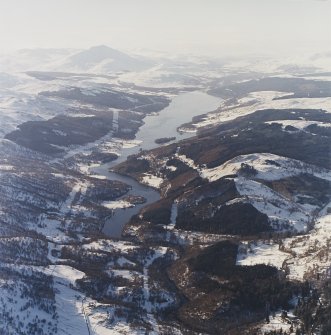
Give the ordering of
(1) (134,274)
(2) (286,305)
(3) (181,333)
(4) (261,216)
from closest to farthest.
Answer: (3) (181,333)
(2) (286,305)
(1) (134,274)
(4) (261,216)

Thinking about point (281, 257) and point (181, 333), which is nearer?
point (181, 333)

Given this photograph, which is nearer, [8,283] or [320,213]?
[8,283]

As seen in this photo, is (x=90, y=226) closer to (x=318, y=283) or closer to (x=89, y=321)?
(x=89, y=321)

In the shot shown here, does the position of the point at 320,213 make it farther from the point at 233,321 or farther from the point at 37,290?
the point at 37,290

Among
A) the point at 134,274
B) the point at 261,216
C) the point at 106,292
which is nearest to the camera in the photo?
the point at 106,292

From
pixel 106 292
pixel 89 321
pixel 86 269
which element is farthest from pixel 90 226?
pixel 89 321

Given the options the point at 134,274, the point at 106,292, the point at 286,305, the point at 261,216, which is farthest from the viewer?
the point at 261,216

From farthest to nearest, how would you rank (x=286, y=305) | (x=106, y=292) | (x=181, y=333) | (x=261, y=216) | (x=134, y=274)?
(x=261, y=216), (x=134, y=274), (x=106, y=292), (x=286, y=305), (x=181, y=333)
